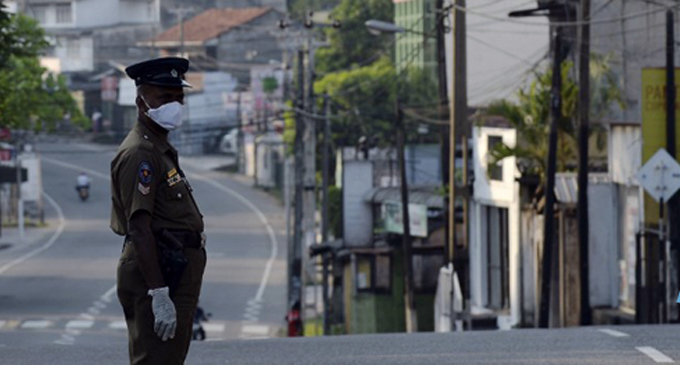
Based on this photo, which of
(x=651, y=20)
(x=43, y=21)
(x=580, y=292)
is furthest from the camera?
(x=43, y=21)

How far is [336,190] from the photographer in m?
72.6

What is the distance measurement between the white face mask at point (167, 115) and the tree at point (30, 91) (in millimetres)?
32031

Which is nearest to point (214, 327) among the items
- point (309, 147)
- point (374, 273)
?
point (374, 273)

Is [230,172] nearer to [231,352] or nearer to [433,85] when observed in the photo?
[433,85]

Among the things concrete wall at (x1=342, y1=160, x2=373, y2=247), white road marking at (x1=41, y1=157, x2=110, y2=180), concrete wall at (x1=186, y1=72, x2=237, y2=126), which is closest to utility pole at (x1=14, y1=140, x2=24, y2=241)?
white road marking at (x1=41, y1=157, x2=110, y2=180)

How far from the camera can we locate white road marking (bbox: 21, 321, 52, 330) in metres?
42.8

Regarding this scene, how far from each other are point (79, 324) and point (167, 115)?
1447 inches

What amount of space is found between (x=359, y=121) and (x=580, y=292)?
49774mm

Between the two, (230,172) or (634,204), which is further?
(230,172)

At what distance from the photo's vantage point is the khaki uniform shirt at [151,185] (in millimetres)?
8398

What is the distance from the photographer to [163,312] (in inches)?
324

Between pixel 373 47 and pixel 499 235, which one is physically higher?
pixel 373 47

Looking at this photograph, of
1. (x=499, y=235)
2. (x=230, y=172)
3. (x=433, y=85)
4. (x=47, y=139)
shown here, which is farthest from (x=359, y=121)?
(x=499, y=235)

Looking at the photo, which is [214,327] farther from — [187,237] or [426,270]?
[187,237]
